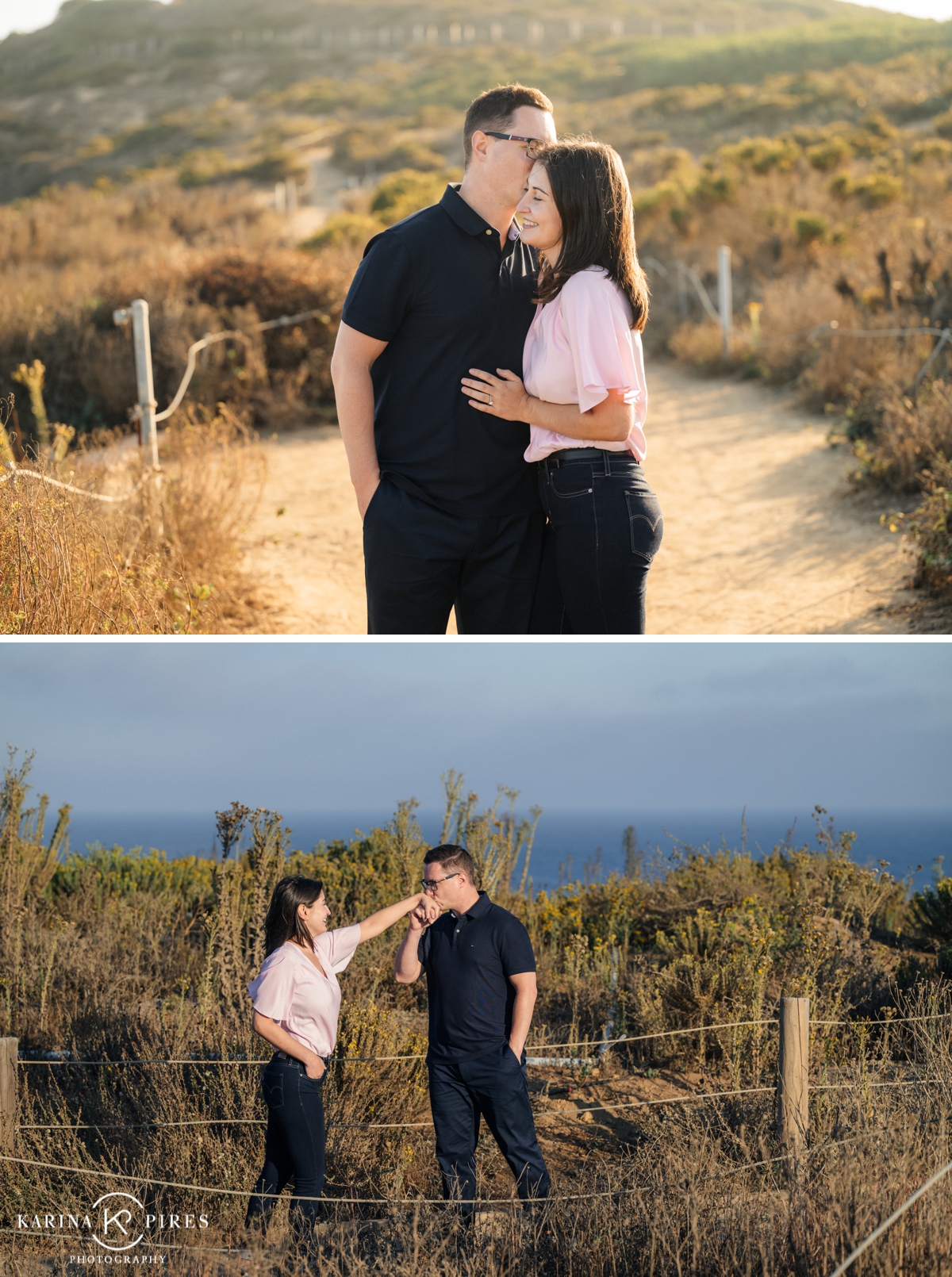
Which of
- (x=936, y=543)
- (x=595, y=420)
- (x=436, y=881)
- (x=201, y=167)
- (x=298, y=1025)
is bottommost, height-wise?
(x=298, y=1025)

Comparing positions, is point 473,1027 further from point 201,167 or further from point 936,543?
point 201,167

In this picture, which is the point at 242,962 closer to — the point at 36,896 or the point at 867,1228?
the point at 36,896

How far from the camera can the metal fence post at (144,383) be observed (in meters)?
7.02

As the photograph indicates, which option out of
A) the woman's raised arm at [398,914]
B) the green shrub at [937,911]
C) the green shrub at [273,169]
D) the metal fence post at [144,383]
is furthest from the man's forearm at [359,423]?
the green shrub at [273,169]

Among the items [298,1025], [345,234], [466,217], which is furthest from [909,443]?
[345,234]

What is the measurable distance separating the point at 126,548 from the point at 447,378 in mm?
2789

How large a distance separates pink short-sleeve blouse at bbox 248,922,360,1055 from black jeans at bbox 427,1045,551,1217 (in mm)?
386

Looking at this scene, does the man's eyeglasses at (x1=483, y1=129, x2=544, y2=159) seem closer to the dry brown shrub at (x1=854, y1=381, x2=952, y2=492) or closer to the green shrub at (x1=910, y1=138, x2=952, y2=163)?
the dry brown shrub at (x1=854, y1=381, x2=952, y2=492)

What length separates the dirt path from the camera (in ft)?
20.8

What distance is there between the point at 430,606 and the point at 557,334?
2.95ft

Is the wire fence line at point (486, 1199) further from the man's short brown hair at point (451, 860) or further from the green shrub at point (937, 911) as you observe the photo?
the green shrub at point (937, 911)

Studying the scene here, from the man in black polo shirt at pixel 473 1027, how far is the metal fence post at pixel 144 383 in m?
4.47

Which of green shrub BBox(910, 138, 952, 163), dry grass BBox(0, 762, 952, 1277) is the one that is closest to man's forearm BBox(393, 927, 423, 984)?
dry grass BBox(0, 762, 952, 1277)

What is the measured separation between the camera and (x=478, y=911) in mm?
3586
